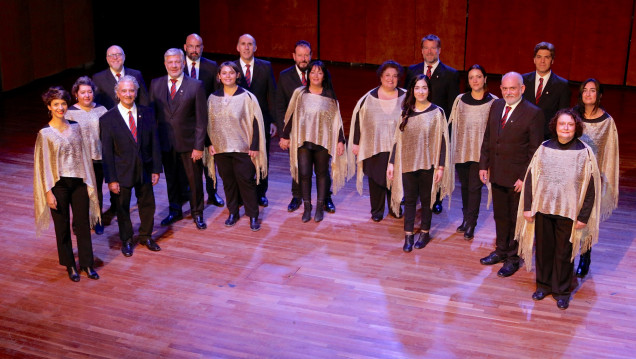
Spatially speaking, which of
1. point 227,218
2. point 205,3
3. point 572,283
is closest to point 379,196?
point 227,218

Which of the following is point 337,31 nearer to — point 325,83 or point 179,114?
point 325,83

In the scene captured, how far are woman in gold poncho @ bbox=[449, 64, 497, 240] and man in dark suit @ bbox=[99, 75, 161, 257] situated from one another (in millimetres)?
2154

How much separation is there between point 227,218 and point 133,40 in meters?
6.61

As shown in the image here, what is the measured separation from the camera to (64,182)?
15.7 ft

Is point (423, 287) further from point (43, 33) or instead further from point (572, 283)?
point (43, 33)

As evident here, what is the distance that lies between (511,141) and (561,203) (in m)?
0.58

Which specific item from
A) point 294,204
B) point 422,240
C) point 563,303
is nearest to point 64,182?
point 294,204

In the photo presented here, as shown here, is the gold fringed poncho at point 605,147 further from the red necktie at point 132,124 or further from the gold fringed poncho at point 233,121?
the red necktie at point 132,124

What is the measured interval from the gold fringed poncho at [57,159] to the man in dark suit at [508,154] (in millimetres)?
2640

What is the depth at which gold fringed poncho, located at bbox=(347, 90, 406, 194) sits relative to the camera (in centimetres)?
558

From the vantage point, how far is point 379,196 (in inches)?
234

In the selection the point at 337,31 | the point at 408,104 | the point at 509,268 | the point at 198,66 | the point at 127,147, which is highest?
the point at 337,31

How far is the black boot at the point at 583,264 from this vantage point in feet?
16.4

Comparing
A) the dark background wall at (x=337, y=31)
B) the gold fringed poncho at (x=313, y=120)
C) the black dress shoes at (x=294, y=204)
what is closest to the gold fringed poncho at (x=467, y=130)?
the gold fringed poncho at (x=313, y=120)
